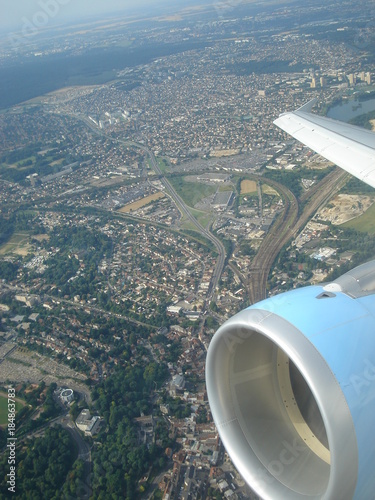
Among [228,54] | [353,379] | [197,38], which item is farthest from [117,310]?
[197,38]

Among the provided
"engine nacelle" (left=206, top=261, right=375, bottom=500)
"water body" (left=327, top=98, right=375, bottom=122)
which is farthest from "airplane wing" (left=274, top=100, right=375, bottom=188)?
"water body" (left=327, top=98, right=375, bottom=122)

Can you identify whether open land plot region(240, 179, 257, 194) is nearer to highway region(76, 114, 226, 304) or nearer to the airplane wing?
highway region(76, 114, 226, 304)

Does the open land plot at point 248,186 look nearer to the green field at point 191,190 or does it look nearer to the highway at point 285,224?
the highway at point 285,224

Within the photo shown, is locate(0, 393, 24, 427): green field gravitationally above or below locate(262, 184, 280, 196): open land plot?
above

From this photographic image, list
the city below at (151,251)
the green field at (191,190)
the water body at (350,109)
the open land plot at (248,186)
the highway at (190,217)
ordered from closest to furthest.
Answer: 1. the city below at (151,251)
2. the highway at (190,217)
3. the open land plot at (248,186)
4. the green field at (191,190)
5. the water body at (350,109)

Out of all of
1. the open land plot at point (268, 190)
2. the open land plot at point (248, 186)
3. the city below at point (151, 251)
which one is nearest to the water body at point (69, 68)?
the city below at point (151, 251)
